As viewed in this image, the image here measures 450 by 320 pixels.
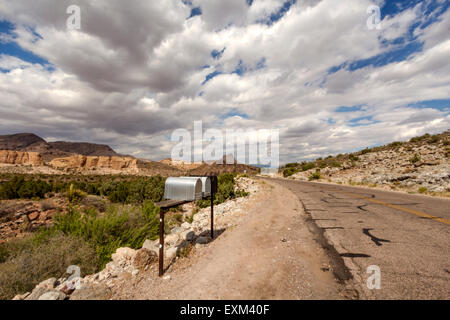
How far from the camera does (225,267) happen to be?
3652 millimetres

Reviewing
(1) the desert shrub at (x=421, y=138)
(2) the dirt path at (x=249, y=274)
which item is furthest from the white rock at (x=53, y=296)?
(1) the desert shrub at (x=421, y=138)

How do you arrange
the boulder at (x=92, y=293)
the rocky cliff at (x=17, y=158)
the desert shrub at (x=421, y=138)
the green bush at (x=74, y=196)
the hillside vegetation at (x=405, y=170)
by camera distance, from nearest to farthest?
the boulder at (x=92, y=293), the hillside vegetation at (x=405, y=170), the green bush at (x=74, y=196), the desert shrub at (x=421, y=138), the rocky cliff at (x=17, y=158)

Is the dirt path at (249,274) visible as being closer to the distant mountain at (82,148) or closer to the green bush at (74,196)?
the green bush at (74,196)

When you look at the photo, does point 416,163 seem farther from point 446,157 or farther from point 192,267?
point 192,267

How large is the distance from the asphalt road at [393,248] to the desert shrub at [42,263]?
5.31 m

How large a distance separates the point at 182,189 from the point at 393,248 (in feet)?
15.9

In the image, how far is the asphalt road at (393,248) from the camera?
9.13 ft

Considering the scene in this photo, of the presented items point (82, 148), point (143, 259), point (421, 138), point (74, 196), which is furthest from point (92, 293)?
point (82, 148)

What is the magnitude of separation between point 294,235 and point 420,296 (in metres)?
2.76

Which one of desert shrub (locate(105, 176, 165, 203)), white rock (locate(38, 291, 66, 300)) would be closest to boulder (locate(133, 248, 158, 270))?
white rock (locate(38, 291, 66, 300))
